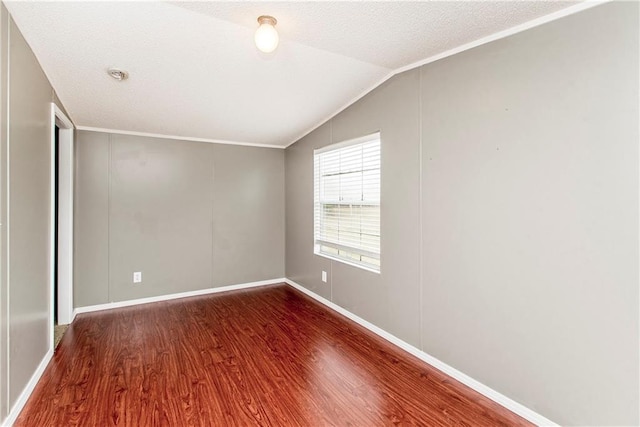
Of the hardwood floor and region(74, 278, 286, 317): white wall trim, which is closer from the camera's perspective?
the hardwood floor

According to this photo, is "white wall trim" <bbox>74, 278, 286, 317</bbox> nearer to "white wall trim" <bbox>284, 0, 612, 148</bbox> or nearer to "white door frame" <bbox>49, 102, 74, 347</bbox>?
"white door frame" <bbox>49, 102, 74, 347</bbox>

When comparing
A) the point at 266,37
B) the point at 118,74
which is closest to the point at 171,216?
the point at 118,74

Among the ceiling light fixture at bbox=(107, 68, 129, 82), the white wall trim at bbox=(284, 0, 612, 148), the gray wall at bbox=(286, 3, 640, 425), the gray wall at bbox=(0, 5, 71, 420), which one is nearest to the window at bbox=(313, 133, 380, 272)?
the gray wall at bbox=(286, 3, 640, 425)

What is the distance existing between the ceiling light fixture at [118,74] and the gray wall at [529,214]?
7.11ft

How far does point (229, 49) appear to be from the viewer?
2.20 meters

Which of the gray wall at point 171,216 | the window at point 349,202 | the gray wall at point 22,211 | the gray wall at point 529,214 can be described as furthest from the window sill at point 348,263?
the gray wall at point 22,211

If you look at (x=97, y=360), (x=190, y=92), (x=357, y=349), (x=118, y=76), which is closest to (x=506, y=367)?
(x=357, y=349)

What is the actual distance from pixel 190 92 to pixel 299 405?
8.77 ft

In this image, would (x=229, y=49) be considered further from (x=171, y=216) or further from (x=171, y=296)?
(x=171, y=296)

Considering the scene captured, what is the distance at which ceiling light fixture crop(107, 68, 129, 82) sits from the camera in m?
2.38

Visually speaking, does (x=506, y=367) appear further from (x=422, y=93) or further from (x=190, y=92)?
(x=190, y=92)

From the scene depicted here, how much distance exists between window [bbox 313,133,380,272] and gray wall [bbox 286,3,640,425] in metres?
0.30

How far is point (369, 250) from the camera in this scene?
3158 mm

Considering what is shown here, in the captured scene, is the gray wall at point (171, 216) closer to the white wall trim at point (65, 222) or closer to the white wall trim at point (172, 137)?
the white wall trim at point (172, 137)
